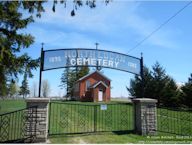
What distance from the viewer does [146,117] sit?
9219 millimetres

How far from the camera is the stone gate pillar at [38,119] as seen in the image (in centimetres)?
782

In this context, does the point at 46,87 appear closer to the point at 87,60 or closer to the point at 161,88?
the point at 161,88

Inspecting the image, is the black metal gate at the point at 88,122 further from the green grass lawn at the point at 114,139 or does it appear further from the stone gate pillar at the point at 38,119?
the stone gate pillar at the point at 38,119

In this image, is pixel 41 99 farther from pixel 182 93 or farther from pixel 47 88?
Answer: pixel 47 88

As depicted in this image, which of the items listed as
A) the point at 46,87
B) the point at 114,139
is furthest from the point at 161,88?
the point at 46,87

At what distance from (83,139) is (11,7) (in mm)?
4648

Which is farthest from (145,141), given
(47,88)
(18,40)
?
(47,88)

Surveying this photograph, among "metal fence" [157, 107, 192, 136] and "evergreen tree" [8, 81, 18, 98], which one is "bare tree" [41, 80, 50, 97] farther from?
"metal fence" [157, 107, 192, 136]

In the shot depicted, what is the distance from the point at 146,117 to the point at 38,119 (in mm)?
4019

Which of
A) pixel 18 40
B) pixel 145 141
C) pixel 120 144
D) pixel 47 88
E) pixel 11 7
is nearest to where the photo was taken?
pixel 11 7

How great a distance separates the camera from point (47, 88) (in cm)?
9269

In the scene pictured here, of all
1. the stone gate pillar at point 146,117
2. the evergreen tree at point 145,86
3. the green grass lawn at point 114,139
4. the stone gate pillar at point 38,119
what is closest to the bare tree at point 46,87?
the evergreen tree at point 145,86

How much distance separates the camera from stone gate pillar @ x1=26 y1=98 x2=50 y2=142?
7.82 metres

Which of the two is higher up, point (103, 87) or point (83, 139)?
point (103, 87)
